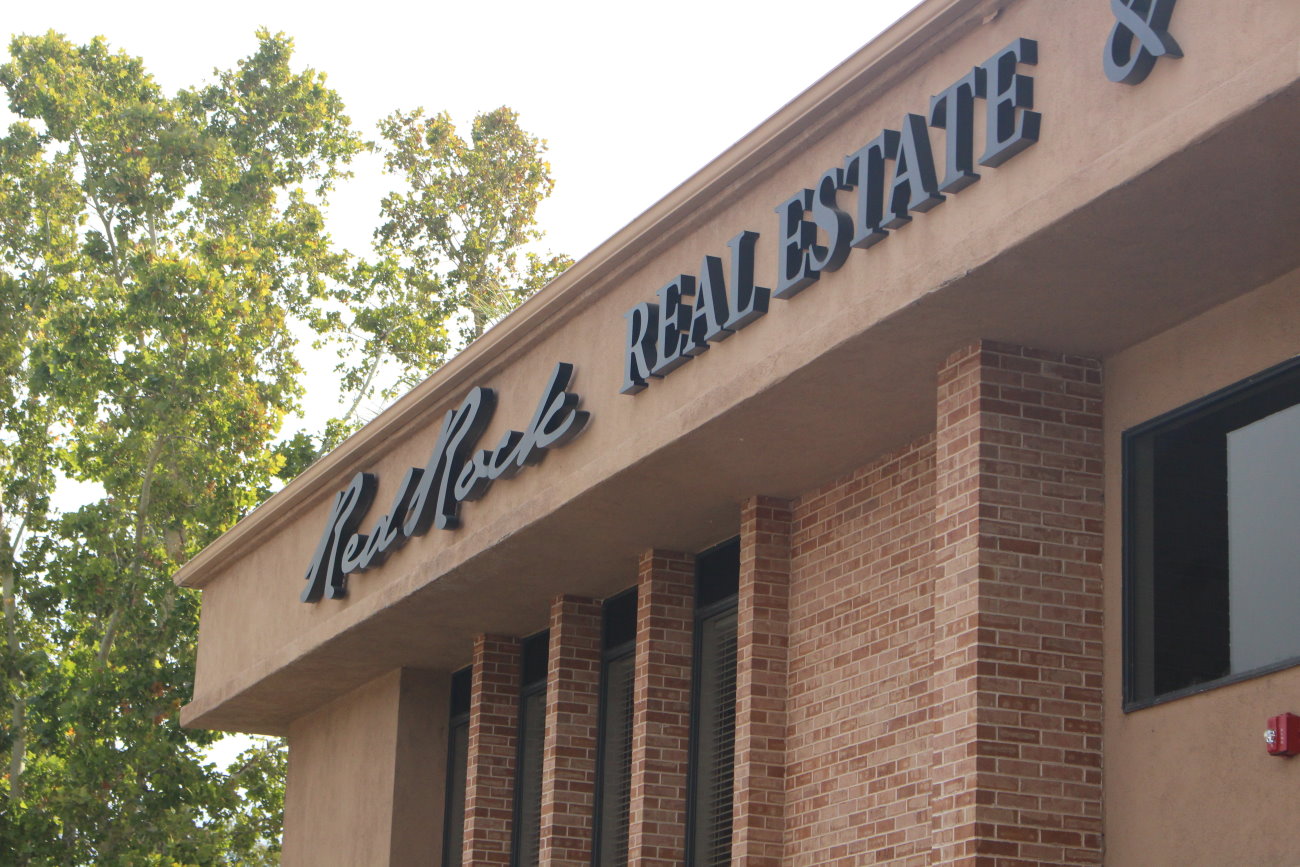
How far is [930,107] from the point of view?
10891 millimetres

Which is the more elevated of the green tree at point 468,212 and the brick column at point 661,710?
the green tree at point 468,212

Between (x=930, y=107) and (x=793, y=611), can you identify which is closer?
(x=930, y=107)

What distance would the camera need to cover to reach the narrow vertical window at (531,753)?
701 inches

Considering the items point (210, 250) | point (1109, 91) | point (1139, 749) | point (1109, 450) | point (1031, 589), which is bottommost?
point (1139, 749)

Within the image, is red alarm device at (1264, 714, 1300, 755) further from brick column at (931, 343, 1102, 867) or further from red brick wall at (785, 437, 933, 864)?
red brick wall at (785, 437, 933, 864)

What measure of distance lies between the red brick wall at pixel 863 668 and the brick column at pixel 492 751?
487cm

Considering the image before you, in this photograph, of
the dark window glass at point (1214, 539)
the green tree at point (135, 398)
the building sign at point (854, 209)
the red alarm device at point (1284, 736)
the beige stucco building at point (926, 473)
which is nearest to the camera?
the red alarm device at point (1284, 736)

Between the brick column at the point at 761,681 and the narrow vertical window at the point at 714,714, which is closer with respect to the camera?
the brick column at the point at 761,681

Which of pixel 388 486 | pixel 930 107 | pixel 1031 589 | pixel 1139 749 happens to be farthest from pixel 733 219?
pixel 388 486

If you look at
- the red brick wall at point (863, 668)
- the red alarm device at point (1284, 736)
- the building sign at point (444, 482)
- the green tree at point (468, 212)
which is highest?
the green tree at point (468, 212)

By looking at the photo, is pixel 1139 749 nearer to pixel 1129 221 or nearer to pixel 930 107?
pixel 1129 221

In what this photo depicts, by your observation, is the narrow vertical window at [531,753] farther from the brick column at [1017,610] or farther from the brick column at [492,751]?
the brick column at [1017,610]

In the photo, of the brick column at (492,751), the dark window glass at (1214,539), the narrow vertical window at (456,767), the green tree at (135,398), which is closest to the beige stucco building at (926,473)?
the dark window glass at (1214,539)

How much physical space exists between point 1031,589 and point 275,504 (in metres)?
11.0
